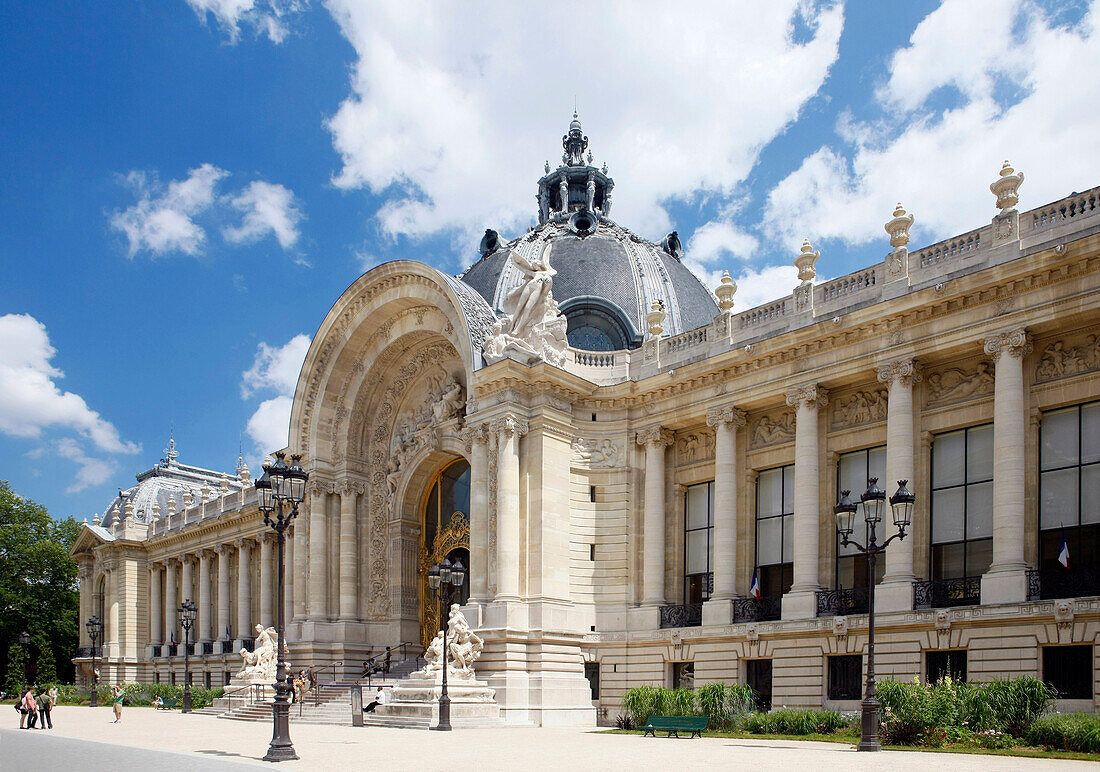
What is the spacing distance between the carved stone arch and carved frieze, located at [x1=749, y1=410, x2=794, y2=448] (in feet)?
27.8

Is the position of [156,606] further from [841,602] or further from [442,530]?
[841,602]

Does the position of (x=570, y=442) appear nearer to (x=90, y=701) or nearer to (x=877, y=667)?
(x=877, y=667)

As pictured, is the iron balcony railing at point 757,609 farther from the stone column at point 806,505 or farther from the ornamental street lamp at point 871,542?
the ornamental street lamp at point 871,542

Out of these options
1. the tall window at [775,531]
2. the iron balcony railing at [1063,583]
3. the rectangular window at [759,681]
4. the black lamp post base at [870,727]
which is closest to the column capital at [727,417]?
the tall window at [775,531]

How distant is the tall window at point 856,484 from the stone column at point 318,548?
18.4 metres

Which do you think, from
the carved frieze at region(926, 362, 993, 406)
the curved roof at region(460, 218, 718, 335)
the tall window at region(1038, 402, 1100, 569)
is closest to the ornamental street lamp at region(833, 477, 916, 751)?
the tall window at region(1038, 402, 1100, 569)

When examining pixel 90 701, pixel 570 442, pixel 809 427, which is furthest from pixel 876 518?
pixel 90 701

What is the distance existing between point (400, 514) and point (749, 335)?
14.5 m

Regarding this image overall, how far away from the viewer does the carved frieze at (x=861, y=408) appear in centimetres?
2411

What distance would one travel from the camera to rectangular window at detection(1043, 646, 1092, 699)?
61.1 feet

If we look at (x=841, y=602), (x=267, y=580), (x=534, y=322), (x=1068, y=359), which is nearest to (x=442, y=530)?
(x=534, y=322)

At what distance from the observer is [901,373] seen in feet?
74.6

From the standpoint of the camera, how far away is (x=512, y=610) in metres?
26.1

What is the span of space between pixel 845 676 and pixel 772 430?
6863 mm
